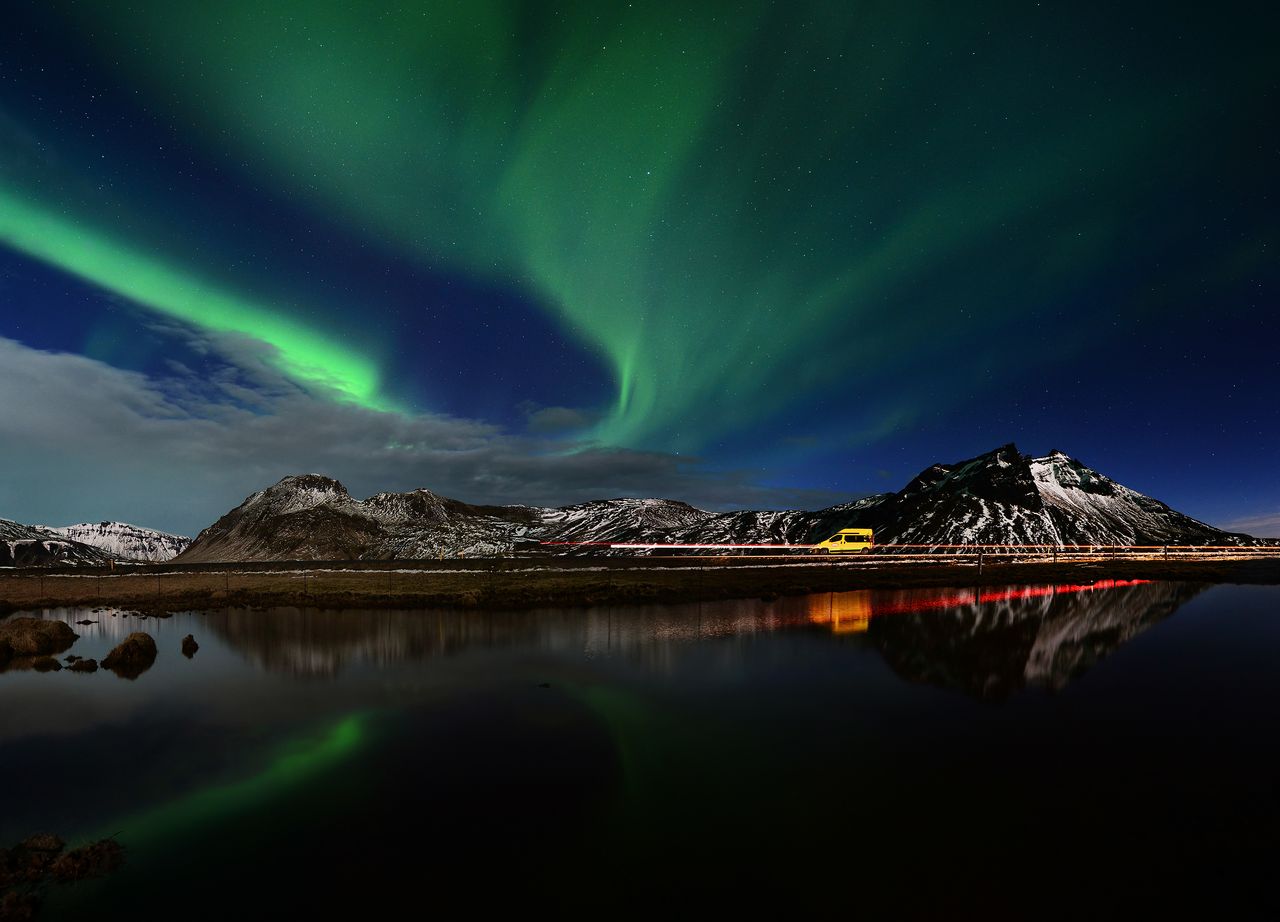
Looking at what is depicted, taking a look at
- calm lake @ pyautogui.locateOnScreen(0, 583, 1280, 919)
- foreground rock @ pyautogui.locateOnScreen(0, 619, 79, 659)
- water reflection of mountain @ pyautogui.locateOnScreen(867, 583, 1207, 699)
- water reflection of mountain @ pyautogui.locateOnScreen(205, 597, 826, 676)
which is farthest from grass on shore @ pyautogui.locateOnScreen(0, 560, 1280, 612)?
calm lake @ pyautogui.locateOnScreen(0, 583, 1280, 919)

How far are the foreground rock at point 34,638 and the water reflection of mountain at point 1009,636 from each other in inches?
1661

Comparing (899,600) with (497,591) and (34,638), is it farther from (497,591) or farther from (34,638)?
(34,638)

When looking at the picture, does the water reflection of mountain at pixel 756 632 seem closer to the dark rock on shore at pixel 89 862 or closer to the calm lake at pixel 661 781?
the calm lake at pixel 661 781

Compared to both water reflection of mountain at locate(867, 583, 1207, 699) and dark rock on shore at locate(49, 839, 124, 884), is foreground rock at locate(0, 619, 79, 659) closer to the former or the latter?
dark rock on shore at locate(49, 839, 124, 884)

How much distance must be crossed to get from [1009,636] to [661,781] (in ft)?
93.8

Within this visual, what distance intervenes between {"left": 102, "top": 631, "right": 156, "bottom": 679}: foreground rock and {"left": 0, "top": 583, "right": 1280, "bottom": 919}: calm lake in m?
0.82

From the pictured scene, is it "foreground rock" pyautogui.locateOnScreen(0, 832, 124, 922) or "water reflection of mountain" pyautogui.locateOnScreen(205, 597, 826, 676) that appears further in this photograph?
"water reflection of mountain" pyautogui.locateOnScreen(205, 597, 826, 676)

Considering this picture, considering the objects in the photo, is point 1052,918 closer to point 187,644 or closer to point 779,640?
point 779,640

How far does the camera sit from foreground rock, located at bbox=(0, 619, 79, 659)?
96.0 ft

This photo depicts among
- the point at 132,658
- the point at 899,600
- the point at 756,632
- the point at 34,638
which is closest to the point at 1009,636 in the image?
the point at 756,632

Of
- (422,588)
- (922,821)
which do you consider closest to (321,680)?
(922,821)

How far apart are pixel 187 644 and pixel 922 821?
118ft

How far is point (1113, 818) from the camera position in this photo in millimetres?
11828

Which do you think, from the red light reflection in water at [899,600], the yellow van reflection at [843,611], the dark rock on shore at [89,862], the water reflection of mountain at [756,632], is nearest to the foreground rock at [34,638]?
the water reflection of mountain at [756,632]
